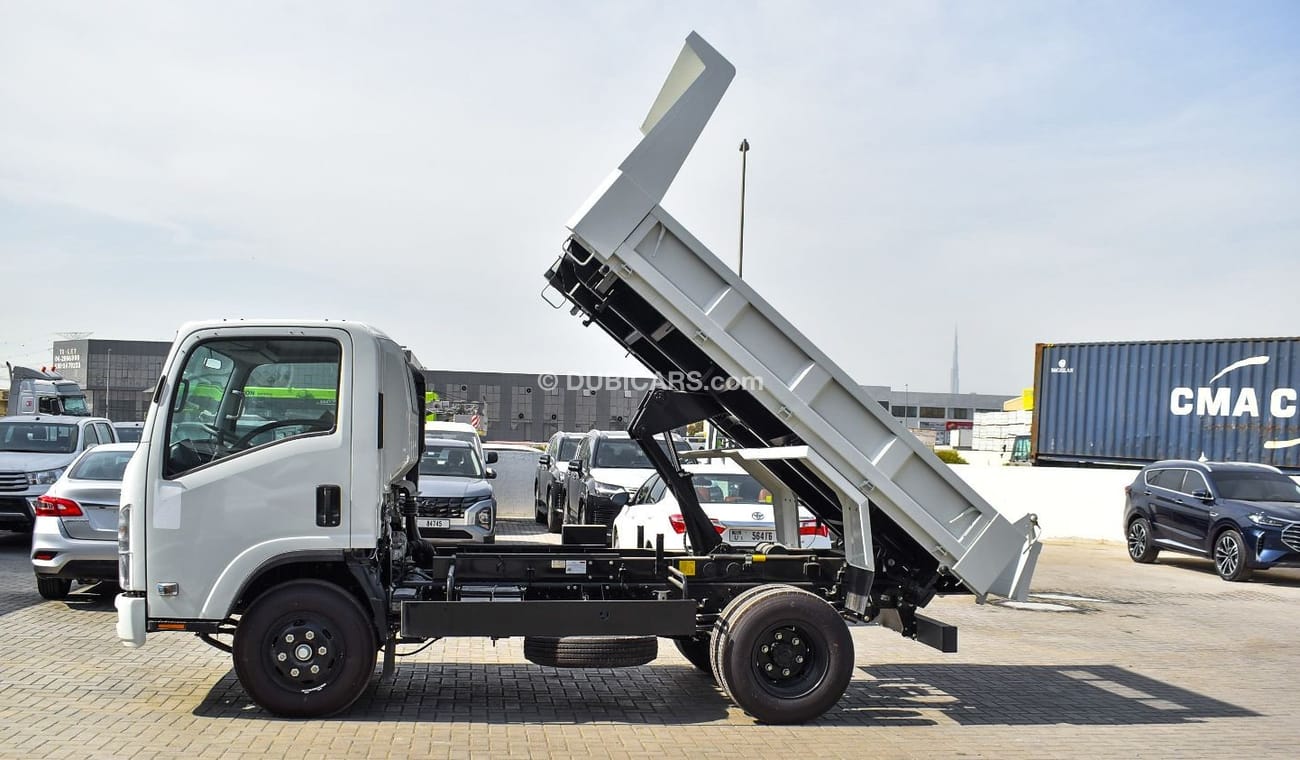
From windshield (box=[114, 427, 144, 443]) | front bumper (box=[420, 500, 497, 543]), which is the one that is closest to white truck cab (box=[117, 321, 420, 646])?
front bumper (box=[420, 500, 497, 543])

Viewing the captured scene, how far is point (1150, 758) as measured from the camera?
668 cm

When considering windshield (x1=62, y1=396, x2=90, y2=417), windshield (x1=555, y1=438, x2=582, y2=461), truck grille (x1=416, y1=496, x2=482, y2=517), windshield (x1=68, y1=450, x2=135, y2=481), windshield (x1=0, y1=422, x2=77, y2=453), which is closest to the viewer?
windshield (x1=68, y1=450, x2=135, y2=481)

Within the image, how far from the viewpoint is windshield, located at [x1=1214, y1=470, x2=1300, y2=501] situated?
17.5 m

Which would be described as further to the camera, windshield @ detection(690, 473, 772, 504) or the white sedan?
windshield @ detection(690, 473, 772, 504)

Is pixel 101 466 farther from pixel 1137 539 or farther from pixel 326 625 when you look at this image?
pixel 1137 539

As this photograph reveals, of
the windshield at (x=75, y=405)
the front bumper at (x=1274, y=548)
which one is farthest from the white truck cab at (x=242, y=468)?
the windshield at (x=75, y=405)

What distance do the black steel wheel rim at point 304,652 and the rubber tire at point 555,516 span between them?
13.5 metres

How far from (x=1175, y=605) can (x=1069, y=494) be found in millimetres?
10921

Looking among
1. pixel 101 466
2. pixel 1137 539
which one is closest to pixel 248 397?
pixel 101 466

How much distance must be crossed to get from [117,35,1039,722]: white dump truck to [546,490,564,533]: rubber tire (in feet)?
42.5

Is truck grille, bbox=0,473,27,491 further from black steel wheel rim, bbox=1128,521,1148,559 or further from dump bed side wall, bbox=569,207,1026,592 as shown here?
black steel wheel rim, bbox=1128,521,1148,559

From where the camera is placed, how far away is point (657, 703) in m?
7.83

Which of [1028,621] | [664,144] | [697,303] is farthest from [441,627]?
[1028,621]

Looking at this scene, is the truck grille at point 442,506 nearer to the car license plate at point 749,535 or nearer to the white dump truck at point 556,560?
the car license plate at point 749,535
